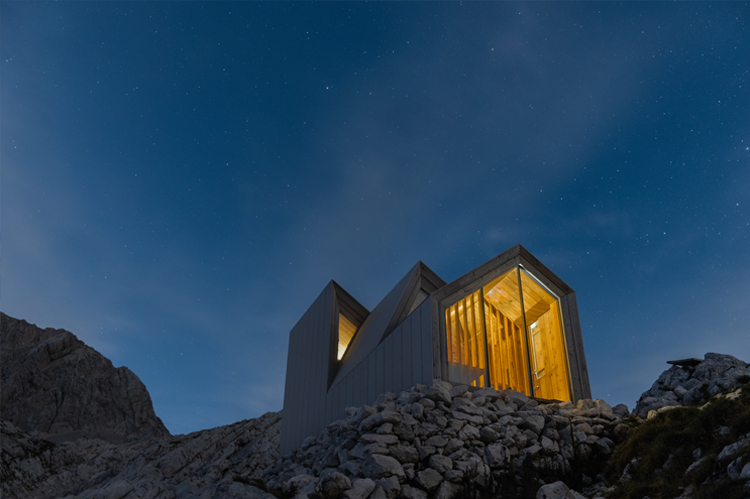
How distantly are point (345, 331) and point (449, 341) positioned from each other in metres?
6.21

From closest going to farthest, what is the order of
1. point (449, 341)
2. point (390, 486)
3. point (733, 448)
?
1. point (733, 448)
2. point (390, 486)
3. point (449, 341)

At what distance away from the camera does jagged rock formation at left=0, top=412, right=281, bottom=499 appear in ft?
90.3

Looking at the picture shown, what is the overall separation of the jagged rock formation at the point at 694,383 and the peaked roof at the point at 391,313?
6.78 meters

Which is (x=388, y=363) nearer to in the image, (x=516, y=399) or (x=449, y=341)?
(x=449, y=341)

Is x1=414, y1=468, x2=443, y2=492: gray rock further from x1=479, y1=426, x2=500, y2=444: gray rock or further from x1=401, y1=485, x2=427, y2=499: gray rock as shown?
x1=479, y1=426, x2=500, y2=444: gray rock

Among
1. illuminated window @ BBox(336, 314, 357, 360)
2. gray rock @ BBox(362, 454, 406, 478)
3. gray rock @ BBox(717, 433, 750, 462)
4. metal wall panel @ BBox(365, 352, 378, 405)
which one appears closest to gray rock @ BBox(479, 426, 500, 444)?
gray rock @ BBox(362, 454, 406, 478)

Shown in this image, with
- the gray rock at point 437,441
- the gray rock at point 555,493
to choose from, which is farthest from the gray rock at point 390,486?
the gray rock at point 555,493

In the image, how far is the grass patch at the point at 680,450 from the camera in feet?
20.2

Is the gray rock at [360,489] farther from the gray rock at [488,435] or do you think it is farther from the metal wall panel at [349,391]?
the metal wall panel at [349,391]

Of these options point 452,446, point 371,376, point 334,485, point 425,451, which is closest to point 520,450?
point 452,446

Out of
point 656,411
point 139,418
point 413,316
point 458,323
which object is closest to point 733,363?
point 656,411

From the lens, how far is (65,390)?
157 feet

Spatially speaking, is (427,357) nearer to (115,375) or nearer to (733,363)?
(733,363)

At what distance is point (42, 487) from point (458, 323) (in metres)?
34.6
